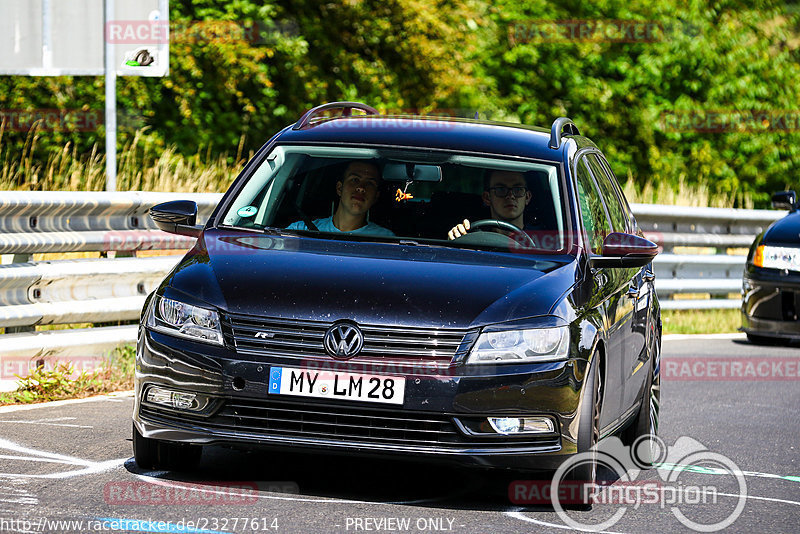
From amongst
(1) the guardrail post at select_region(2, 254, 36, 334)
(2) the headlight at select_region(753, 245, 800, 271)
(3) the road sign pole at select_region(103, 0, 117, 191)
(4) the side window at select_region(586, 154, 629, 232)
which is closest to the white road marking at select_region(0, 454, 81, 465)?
(1) the guardrail post at select_region(2, 254, 36, 334)

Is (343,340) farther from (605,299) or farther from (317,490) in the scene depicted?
(605,299)

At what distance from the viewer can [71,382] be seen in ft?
29.7

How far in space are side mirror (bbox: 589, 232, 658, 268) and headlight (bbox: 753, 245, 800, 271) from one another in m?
7.16

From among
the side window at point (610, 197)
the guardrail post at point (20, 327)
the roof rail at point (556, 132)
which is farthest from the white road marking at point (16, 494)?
the side window at point (610, 197)

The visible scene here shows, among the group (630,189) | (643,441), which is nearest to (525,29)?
(630,189)

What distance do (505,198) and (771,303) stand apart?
743cm

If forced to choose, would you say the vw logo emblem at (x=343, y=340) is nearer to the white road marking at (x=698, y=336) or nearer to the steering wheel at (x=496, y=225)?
the steering wheel at (x=496, y=225)

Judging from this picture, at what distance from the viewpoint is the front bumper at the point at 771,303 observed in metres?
13.7

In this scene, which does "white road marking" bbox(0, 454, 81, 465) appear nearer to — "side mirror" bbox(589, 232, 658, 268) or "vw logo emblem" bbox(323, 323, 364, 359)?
"vw logo emblem" bbox(323, 323, 364, 359)

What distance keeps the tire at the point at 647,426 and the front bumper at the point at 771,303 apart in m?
5.84

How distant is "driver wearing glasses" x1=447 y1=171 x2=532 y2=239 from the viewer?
6.96 meters

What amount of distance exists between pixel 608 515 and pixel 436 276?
1204 millimetres

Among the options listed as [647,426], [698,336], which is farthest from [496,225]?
[698,336]

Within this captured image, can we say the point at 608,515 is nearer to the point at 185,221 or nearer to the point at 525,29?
the point at 185,221
